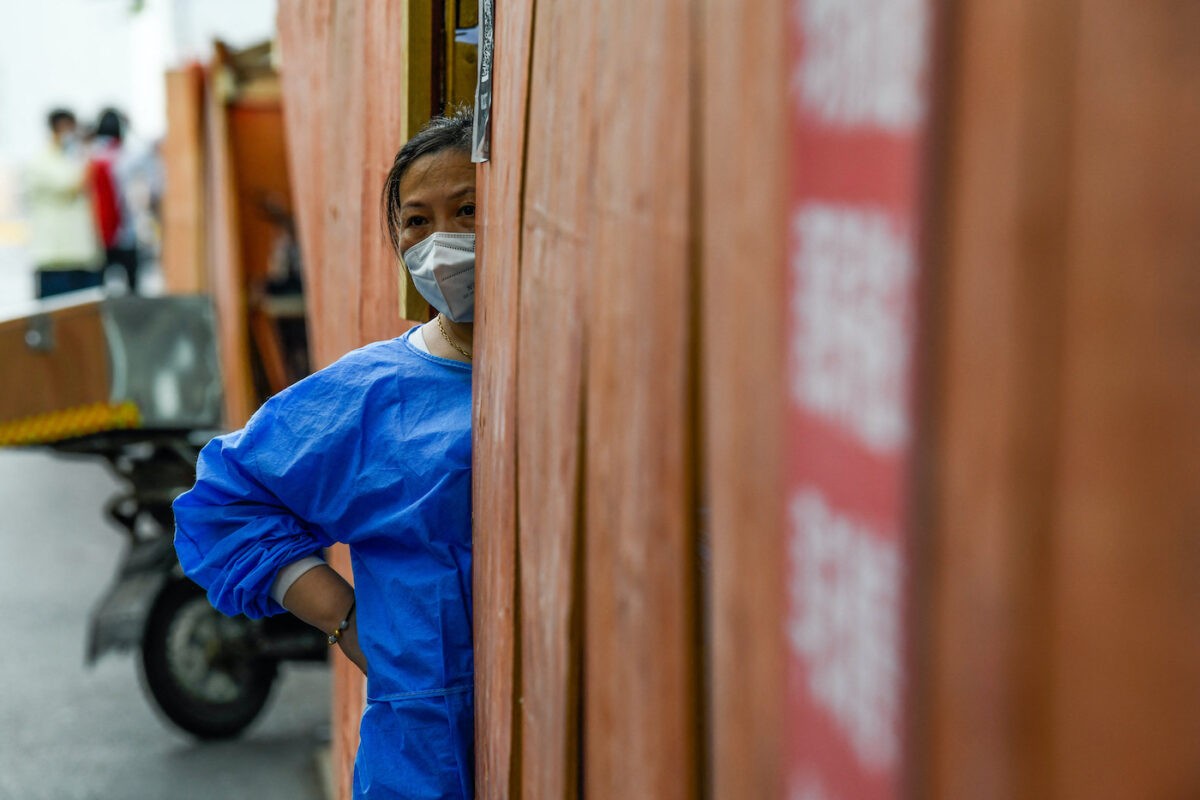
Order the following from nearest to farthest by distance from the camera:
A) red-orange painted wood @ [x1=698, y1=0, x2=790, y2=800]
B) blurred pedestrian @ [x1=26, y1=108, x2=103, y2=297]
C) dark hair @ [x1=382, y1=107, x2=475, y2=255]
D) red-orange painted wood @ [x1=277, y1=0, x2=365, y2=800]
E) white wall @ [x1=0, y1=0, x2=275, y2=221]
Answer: red-orange painted wood @ [x1=698, y1=0, x2=790, y2=800] → dark hair @ [x1=382, y1=107, x2=475, y2=255] → red-orange painted wood @ [x1=277, y1=0, x2=365, y2=800] → blurred pedestrian @ [x1=26, y1=108, x2=103, y2=297] → white wall @ [x1=0, y1=0, x2=275, y2=221]

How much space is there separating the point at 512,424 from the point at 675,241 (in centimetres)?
58

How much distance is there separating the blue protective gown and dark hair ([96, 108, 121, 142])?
958 centimetres

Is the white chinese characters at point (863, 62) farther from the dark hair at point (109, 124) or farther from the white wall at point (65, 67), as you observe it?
the white wall at point (65, 67)

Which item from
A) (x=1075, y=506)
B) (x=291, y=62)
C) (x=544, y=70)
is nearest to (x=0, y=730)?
(x=291, y=62)

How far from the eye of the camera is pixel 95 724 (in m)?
5.56

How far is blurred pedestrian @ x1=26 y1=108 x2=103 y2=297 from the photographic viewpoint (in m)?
10.2

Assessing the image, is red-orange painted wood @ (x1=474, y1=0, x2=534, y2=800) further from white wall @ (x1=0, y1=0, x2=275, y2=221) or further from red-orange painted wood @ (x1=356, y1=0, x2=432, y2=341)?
white wall @ (x1=0, y1=0, x2=275, y2=221)

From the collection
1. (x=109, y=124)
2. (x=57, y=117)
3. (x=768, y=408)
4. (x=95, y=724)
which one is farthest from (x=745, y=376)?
(x=109, y=124)

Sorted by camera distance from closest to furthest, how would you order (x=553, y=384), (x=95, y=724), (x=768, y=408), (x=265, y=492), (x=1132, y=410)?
1. (x=1132, y=410)
2. (x=768, y=408)
3. (x=553, y=384)
4. (x=265, y=492)
5. (x=95, y=724)

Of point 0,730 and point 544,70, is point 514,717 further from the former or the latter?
point 0,730

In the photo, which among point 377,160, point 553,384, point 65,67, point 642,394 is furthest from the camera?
point 65,67

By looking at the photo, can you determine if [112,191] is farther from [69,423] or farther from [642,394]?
[642,394]

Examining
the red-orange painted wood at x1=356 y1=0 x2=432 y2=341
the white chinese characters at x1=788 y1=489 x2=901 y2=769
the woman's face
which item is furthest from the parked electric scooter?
the white chinese characters at x1=788 y1=489 x2=901 y2=769

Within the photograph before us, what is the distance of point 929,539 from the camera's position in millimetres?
714
